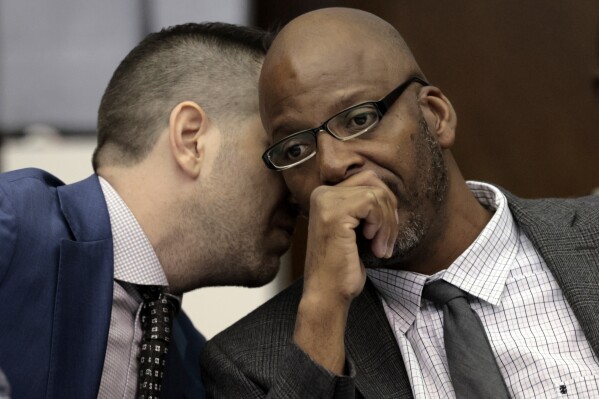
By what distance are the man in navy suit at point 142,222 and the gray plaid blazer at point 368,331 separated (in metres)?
0.18

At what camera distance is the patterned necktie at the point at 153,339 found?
2064 millimetres

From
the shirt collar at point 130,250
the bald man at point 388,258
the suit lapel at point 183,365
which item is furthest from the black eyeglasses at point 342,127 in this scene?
the suit lapel at point 183,365

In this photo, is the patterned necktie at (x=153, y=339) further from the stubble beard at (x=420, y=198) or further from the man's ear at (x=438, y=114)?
the man's ear at (x=438, y=114)

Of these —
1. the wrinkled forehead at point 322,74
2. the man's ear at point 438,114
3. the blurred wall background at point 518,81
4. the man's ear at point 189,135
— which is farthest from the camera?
the blurred wall background at point 518,81

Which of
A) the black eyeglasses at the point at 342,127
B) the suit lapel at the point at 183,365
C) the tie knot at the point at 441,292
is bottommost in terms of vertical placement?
the suit lapel at the point at 183,365

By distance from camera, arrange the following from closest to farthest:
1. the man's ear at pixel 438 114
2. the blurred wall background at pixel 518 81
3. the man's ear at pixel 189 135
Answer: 1. the man's ear at pixel 438 114
2. the man's ear at pixel 189 135
3. the blurred wall background at pixel 518 81

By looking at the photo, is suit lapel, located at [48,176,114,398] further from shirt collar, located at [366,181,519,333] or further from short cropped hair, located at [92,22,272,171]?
shirt collar, located at [366,181,519,333]

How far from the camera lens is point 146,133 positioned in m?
2.31

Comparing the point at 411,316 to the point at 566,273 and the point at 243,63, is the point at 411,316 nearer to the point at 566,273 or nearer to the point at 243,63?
the point at 566,273

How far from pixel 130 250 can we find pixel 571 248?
0.92 meters

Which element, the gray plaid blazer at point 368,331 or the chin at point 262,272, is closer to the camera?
the gray plaid blazer at point 368,331

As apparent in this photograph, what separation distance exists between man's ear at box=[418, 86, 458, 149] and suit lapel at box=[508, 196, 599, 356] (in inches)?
9.5

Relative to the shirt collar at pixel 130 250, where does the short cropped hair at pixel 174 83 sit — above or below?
above

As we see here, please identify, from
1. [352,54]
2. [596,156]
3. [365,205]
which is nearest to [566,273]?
[365,205]
